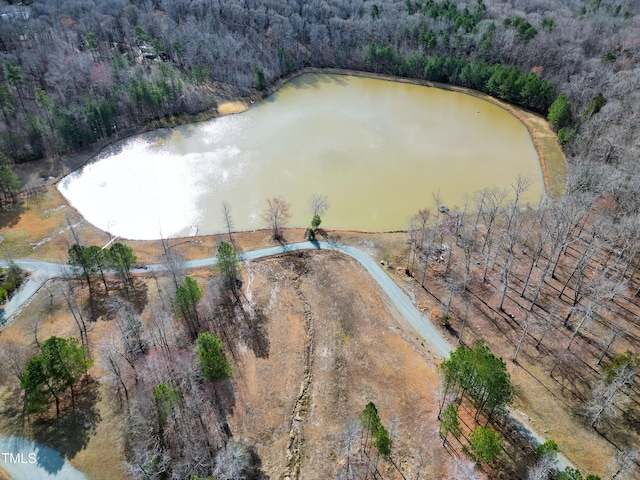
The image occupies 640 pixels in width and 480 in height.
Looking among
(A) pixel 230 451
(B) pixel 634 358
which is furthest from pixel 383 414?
(B) pixel 634 358

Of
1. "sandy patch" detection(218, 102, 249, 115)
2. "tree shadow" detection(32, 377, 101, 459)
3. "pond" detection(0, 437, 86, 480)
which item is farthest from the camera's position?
"sandy patch" detection(218, 102, 249, 115)

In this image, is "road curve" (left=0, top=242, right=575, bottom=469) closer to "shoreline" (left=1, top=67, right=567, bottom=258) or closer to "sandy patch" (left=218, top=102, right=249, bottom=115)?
"shoreline" (left=1, top=67, right=567, bottom=258)

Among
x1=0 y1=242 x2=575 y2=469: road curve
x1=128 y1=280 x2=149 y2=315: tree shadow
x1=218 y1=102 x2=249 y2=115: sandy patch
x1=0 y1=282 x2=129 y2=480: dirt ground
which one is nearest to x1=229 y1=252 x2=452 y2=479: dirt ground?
x1=0 y1=242 x2=575 y2=469: road curve

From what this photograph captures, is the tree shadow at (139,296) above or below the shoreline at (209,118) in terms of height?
below

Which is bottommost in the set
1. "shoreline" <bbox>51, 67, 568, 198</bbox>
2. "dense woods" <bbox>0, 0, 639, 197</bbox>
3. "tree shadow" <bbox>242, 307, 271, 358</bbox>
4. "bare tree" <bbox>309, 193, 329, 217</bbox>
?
"tree shadow" <bbox>242, 307, 271, 358</bbox>

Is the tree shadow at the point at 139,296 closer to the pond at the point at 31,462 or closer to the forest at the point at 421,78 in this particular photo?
the forest at the point at 421,78

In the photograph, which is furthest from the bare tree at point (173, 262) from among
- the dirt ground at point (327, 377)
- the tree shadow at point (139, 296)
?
the dirt ground at point (327, 377)

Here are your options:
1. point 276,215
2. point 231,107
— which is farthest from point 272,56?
point 276,215
